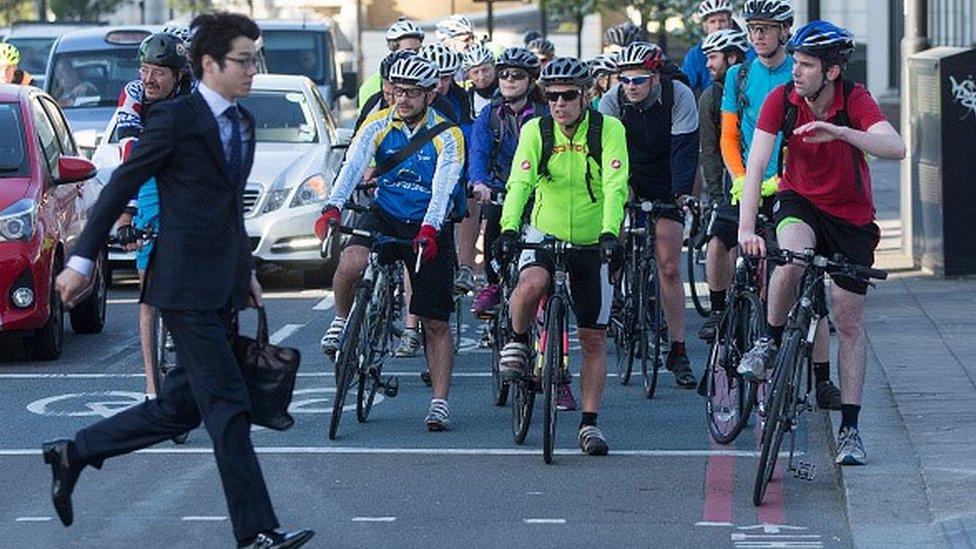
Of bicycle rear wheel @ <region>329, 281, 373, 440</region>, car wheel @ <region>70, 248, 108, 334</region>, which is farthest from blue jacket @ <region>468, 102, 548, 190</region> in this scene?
car wheel @ <region>70, 248, 108, 334</region>

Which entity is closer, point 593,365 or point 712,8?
point 593,365

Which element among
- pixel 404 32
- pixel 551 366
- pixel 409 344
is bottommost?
pixel 409 344

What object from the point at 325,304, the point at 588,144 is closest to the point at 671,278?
the point at 588,144

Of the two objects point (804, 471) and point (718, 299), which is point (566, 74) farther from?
point (718, 299)

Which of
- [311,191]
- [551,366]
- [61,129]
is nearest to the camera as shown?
[551,366]

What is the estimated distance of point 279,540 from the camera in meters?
7.70

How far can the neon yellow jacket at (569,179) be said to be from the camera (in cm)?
1044

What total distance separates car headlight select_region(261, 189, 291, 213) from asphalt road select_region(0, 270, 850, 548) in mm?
5474

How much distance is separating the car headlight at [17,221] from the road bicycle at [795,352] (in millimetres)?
5603

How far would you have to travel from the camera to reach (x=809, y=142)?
31.2ft

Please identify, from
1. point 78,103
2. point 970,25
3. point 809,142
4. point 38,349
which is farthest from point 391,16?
point 809,142

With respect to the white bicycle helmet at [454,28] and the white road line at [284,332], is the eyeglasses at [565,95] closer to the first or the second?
the white road line at [284,332]

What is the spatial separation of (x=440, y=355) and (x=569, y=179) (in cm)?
128

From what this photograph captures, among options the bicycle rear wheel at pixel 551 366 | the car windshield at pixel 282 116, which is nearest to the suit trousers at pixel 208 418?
the bicycle rear wheel at pixel 551 366
